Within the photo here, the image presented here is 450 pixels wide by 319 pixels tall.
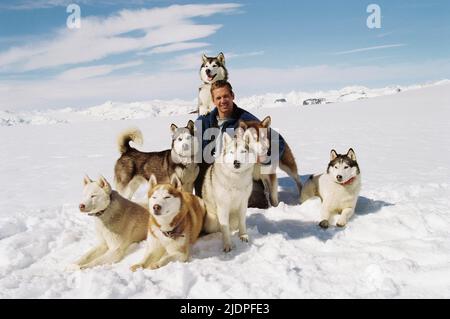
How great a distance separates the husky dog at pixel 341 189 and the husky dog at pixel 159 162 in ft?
5.22

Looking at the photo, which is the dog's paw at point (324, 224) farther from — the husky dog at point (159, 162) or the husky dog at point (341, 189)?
the husky dog at point (159, 162)

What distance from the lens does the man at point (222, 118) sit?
16.2 ft

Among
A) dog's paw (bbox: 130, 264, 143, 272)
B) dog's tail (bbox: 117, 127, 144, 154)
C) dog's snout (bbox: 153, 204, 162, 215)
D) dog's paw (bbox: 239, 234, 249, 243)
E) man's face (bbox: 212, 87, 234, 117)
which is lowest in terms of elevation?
dog's paw (bbox: 239, 234, 249, 243)

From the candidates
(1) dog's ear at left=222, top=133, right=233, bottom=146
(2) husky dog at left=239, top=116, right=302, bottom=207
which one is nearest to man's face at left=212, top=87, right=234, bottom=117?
(2) husky dog at left=239, top=116, right=302, bottom=207

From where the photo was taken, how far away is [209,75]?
17.3 ft

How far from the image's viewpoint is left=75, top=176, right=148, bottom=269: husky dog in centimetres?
370

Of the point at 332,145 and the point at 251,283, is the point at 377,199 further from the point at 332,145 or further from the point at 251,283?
the point at 332,145

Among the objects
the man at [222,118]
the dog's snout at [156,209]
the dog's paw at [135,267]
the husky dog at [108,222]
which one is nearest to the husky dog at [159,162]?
the man at [222,118]

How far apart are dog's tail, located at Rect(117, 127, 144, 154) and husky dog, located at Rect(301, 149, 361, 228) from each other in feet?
7.76

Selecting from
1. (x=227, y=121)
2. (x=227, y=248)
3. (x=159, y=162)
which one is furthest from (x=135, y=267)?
(x=227, y=121)

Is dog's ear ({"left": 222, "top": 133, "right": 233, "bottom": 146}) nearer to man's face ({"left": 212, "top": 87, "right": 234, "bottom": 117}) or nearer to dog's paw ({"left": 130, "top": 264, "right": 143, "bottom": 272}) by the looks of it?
man's face ({"left": 212, "top": 87, "right": 234, "bottom": 117})

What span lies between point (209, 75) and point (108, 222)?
2405 millimetres

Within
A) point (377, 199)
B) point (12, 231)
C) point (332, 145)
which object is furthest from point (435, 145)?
point (12, 231)
